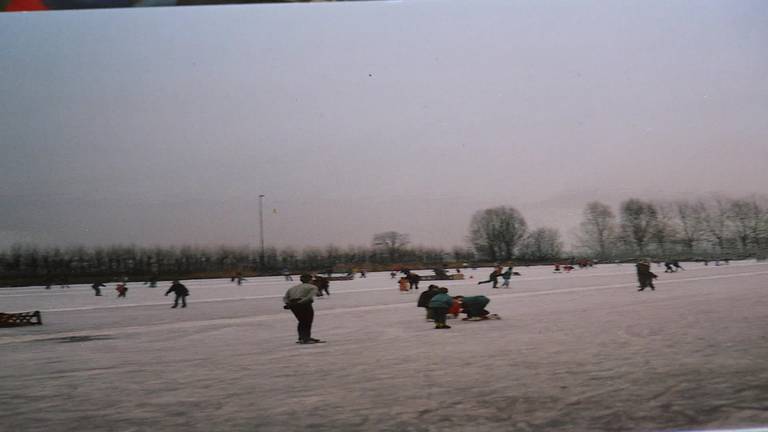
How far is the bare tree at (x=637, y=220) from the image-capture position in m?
4.34

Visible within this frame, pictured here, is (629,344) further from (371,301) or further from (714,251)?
(371,301)

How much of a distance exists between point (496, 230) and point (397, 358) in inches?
52.3

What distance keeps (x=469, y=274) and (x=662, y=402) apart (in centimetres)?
202

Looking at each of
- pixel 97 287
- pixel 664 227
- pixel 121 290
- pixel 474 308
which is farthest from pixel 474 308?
pixel 97 287

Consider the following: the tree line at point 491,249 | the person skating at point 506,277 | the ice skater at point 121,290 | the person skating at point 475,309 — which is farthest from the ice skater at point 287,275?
the person skating at point 506,277

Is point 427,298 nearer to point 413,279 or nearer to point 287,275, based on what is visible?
point 413,279

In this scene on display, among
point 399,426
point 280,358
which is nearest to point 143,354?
point 280,358

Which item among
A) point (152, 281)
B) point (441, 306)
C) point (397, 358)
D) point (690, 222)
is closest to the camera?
point (397, 358)

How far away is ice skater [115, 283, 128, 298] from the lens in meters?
Result: 4.26

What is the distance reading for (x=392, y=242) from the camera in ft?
14.0

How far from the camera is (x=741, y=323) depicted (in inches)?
169

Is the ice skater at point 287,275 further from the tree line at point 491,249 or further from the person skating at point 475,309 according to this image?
the person skating at point 475,309

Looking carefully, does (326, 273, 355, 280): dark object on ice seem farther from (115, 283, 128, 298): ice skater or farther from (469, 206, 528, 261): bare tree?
(115, 283, 128, 298): ice skater

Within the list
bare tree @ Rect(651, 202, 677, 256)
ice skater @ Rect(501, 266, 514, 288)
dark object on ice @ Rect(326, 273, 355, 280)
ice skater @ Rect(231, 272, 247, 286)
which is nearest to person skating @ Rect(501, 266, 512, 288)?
ice skater @ Rect(501, 266, 514, 288)
